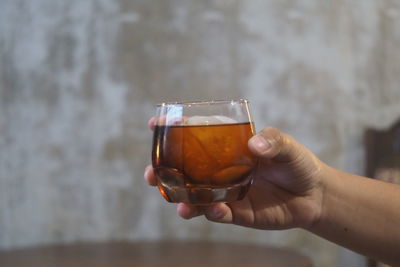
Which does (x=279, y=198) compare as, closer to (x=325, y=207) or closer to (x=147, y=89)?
(x=325, y=207)

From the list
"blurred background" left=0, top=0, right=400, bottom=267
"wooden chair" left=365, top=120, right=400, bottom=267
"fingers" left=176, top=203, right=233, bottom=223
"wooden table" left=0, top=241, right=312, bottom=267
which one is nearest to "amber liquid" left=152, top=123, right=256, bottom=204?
"fingers" left=176, top=203, right=233, bottom=223

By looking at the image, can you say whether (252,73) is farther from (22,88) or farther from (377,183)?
(377,183)

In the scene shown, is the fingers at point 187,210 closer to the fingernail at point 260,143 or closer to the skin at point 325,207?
the skin at point 325,207

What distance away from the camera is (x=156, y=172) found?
93cm

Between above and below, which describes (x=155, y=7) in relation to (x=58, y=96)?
above

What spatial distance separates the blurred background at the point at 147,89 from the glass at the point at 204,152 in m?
1.59

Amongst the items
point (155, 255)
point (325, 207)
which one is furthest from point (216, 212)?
point (155, 255)

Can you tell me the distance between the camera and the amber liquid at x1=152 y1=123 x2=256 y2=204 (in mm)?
841

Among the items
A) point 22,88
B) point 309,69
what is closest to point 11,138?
point 22,88

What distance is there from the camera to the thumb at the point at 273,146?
34.5 inches

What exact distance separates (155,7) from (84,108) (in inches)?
24.3

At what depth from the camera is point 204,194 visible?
0.86 metres

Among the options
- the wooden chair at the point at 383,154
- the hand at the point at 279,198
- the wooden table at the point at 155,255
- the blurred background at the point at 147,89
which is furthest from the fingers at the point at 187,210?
the blurred background at the point at 147,89

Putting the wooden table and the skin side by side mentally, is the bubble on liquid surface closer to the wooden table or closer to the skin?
the skin
